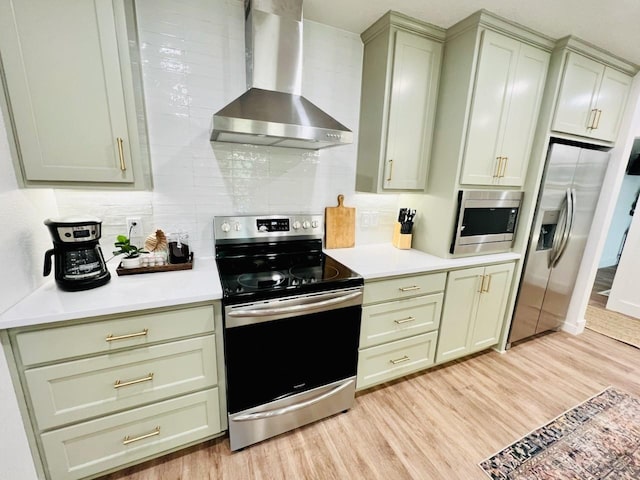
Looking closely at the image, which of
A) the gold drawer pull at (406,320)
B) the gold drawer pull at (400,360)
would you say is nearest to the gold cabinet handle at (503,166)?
the gold drawer pull at (406,320)

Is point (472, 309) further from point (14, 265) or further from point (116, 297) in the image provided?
point (14, 265)

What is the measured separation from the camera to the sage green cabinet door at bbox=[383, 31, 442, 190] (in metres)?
1.79

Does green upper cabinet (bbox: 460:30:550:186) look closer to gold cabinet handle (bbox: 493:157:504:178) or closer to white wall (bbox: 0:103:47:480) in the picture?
gold cabinet handle (bbox: 493:157:504:178)

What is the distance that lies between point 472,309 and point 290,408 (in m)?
1.49

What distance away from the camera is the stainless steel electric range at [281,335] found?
1326 mm

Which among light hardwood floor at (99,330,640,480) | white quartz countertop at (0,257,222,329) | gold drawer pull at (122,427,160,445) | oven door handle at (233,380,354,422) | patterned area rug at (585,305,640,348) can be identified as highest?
white quartz countertop at (0,257,222,329)

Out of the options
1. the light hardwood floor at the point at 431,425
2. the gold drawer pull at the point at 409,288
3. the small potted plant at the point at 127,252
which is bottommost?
the light hardwood floor at the point at 431,425

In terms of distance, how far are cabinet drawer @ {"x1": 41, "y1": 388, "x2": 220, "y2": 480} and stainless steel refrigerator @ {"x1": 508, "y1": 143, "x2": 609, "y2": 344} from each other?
245 cm

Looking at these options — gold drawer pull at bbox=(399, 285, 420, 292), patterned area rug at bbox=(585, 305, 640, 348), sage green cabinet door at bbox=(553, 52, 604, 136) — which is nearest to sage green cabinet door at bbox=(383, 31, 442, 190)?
gold drawer pull at bbox=(399, 285, 420, 292)

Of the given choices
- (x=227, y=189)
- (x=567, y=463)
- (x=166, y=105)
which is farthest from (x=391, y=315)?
(x=166, y=105)

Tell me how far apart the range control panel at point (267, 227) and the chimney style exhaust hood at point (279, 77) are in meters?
0.53

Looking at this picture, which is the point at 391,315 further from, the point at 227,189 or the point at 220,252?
the point at 227,189

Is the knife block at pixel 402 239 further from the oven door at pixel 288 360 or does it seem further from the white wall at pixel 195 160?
the oven door at pixel 288 360

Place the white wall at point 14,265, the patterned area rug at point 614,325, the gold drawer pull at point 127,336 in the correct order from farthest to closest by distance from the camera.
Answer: the patterned area rug at point 614,325
the gold drawer pull at point 127,336
the white wall at point 14,265
